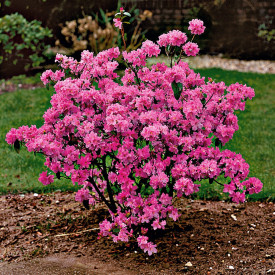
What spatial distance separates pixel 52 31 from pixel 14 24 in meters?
1.33

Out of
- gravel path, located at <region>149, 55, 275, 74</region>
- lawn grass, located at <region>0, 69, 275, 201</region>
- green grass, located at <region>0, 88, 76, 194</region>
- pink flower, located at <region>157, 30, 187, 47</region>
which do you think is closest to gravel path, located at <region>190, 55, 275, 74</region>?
gravel path, located at <region>149, 55, 275, 74</region>

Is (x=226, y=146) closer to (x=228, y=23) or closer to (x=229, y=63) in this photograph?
(x=229, y=63)

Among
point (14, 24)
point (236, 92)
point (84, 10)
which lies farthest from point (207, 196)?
point (84, 10)

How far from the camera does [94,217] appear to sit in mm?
3957

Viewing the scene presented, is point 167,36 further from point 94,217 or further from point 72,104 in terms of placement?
point 94,217

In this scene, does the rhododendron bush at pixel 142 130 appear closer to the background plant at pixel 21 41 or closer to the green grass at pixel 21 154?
the green grass at pixel 21 154

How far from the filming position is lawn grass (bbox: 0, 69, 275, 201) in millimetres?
4793

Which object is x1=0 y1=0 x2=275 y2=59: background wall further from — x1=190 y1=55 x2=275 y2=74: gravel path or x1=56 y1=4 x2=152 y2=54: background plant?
x1=56 y1=4 x2=152 y2=54: background plant

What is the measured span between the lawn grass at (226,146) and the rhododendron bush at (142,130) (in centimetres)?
136

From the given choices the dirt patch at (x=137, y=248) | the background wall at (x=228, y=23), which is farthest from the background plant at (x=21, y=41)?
the dirt patch at (x=137, y=248)

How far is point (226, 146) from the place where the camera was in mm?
5836

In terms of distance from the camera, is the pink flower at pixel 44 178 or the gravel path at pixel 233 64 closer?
the pink flower at pixel 44 178

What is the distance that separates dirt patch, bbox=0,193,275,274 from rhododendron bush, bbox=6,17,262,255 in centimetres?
25

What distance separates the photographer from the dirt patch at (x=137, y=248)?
3.24 meters
